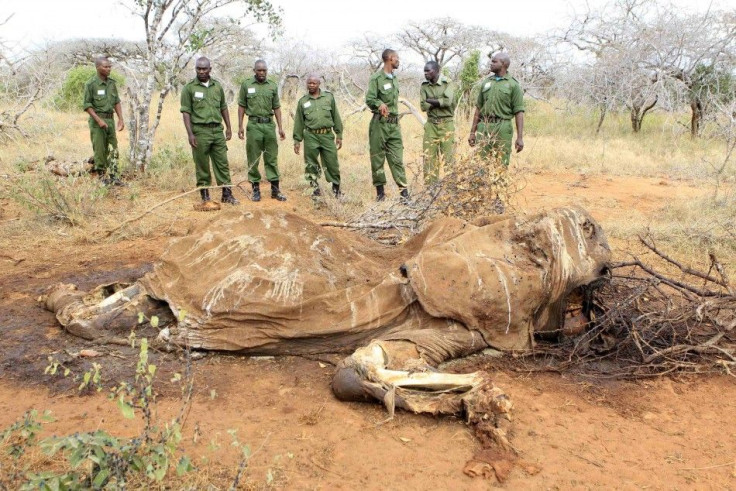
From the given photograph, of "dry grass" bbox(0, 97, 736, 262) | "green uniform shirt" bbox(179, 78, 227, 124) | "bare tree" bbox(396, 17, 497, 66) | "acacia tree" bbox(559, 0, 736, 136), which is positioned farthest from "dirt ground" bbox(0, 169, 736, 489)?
"bare tree" bbox(396, 17, 497, 66)

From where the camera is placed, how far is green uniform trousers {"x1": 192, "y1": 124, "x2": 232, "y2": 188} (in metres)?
7.96

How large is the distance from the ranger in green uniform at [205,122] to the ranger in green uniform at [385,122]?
200 centimetres

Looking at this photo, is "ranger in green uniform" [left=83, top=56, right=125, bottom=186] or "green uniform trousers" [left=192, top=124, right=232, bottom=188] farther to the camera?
"ranger in green uniform" [left=83, top=56, right=125, bottom=186]

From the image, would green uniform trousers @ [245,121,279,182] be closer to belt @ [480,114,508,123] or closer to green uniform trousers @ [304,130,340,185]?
green uniform trousers @ [304,130,340,185]

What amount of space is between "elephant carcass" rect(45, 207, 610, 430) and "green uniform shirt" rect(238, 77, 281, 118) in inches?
193

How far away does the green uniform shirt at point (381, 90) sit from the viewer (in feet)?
26.2

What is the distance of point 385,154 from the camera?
8227 millimetres

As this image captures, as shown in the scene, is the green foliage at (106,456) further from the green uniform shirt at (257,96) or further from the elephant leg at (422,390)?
the green uniform shirt at (257,96)

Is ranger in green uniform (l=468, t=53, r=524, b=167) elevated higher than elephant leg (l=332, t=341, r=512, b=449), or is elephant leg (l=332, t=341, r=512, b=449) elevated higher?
ranger in green uniform (l=468, t=53, r=524, b=167)

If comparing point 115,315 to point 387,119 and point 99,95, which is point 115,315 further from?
point 99,95

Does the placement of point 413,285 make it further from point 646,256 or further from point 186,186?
point 186,186

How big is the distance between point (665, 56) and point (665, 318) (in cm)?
1230

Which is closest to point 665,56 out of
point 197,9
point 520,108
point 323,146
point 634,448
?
point 520,108

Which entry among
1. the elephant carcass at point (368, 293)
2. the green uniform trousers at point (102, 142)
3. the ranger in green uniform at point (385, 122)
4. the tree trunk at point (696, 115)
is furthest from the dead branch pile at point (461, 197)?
the tree trunk at point (696, 115)
